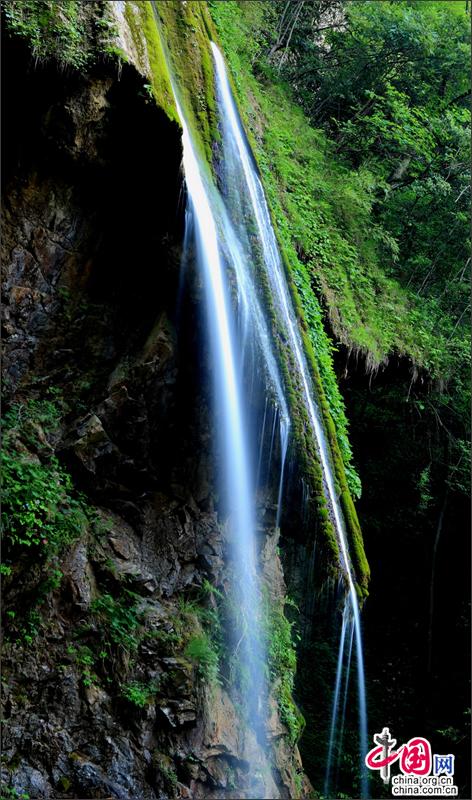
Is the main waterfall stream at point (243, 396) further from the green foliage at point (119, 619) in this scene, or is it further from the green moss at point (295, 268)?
the green foliage at point (119, 619)

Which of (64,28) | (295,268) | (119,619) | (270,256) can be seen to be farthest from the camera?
(295,268)

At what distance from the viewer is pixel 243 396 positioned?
19.7 feet

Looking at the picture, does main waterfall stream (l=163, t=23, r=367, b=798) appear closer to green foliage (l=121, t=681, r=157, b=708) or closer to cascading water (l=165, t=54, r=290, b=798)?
cascading water (l=165, t=54, r=290, b=798)

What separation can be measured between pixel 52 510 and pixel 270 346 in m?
2.39

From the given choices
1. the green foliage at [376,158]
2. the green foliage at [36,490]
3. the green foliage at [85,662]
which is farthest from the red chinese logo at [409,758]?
the green foliage at [376,158]

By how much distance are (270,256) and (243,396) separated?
1.83 metres

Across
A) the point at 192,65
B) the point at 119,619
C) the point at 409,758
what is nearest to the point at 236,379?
the point at 119,619

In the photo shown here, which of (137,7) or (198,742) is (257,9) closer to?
(137,7)

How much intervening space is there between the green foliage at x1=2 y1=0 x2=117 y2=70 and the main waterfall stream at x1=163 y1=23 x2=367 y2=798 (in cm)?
103

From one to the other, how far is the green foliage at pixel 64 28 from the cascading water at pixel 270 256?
6.18 feet

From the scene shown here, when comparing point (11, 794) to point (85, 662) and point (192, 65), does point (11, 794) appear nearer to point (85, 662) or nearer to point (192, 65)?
point (85, 662)

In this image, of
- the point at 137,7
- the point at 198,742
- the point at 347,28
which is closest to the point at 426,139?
the point at 347,28

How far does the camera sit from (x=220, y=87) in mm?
7559

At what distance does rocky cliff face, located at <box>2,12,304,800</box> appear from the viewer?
4918 mm
